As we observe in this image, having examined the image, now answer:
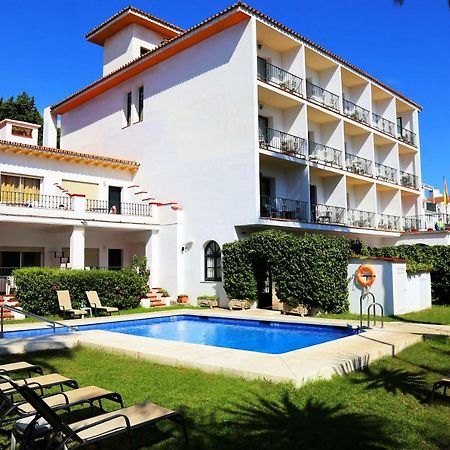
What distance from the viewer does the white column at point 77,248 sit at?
19547mm

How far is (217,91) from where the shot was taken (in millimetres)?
21109

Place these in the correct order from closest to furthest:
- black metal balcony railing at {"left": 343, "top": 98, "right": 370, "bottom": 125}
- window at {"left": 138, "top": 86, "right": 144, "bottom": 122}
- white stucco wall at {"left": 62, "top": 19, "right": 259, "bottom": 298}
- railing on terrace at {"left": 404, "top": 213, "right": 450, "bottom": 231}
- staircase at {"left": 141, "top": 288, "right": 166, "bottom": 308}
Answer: white stucco wall at {"left": 62, "top": 19, "right": 259, "bottom": 298}
staircase at {"left": 141, "top": 288, "right": 166, "bottom": 308}
window at {"left": 138, "top": 86, "right": 144, "bottom": 122}
black metal balcony railing at {"left": 343, "top": 98, "right": 370, "bottom": 125}
railing on terrace at {"left": 404, "top": 213, "right": 450, "bottom": 231}

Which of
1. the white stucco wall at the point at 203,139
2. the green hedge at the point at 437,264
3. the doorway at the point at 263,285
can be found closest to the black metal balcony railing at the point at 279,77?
the white stucco wall at the point at 203,139

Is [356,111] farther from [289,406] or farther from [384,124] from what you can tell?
[289,406]

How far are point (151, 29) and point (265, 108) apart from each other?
11.7 meters

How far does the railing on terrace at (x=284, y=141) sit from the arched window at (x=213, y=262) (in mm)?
5545

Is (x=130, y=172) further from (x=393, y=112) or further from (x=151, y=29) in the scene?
(x=393, y=112)

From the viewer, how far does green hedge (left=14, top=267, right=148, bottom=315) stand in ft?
54.4

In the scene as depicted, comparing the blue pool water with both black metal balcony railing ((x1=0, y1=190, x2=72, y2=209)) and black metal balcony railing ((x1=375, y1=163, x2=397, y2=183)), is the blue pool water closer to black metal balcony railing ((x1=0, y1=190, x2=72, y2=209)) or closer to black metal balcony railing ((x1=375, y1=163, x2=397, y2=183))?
black metal balcony railing ((x1=0, y1=190, x2=72, y2=209))

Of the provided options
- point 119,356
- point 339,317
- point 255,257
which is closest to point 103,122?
point 255,257

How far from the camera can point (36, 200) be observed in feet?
72.5

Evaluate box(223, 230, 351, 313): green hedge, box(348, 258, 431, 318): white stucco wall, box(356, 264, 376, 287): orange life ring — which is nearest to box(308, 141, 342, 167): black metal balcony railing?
box(223, 230, 351, 313): green hedge

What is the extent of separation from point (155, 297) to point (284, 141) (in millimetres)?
9741

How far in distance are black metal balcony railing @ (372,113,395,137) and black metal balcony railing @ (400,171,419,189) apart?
3.19 m
